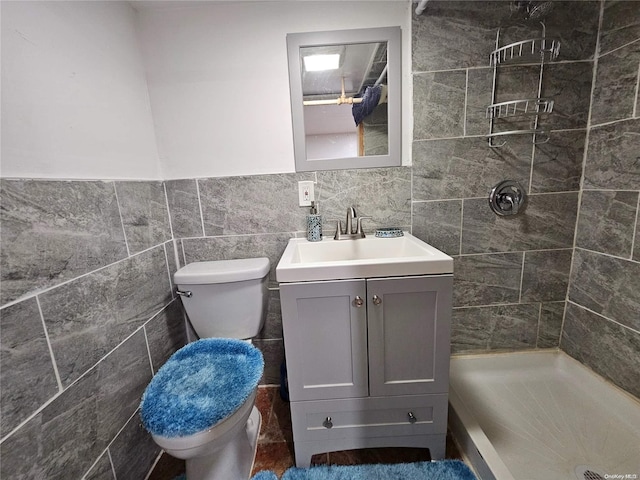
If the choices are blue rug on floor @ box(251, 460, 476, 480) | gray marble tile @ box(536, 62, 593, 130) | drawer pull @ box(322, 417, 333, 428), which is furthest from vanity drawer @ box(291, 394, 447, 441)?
gray marble tile @ box(536, 62, 593, 130)

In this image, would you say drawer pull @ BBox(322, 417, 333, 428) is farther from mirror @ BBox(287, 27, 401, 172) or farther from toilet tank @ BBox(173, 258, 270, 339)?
mirror @ BBox(287, 27, 401, 172)

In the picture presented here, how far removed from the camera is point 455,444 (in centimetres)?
112

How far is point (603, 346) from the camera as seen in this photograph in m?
1.23

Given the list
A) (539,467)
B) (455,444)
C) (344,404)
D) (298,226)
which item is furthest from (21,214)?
(539,467)

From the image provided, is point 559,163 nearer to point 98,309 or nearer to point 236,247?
point 236,247

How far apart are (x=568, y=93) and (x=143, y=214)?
1993 mm

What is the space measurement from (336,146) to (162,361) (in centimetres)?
129

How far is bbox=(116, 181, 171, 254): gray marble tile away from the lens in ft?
3.39

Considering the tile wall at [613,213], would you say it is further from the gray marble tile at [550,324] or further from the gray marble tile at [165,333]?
the gray marble tile at [165,333]

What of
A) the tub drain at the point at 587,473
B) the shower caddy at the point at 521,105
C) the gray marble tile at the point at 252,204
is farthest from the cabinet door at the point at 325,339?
the shower caddy at the point at 521,105

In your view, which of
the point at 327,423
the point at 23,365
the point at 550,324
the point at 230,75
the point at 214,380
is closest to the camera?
the point at 23,365

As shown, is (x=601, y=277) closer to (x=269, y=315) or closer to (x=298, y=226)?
(x=298, y=226)

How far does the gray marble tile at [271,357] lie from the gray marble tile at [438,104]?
1299mm

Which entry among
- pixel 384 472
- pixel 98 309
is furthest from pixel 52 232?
pixel 384 472
